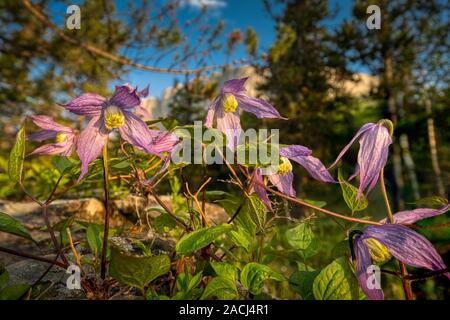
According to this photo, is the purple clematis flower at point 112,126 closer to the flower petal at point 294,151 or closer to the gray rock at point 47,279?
the flower petal at point 294,151

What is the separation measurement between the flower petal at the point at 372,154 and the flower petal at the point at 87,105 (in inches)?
18.9

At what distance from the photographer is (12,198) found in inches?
112

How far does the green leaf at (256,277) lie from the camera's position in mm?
645

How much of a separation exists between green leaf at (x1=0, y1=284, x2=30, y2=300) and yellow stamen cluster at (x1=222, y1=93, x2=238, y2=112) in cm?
50

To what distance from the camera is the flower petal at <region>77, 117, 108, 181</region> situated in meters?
0.65

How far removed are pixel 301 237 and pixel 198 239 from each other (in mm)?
363

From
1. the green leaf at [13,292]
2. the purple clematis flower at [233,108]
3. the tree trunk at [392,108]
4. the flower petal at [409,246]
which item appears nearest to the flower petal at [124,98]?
the purple clematis flower at [233,108]

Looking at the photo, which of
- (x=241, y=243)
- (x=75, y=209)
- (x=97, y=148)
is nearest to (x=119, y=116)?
(x=97, y=148)

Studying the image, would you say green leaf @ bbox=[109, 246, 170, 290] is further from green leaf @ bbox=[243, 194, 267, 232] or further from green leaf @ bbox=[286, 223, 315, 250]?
green leaf @ bbox=[286, 223, 315, 250]

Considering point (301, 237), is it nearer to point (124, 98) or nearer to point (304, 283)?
point (304, 283)

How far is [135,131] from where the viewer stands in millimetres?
683

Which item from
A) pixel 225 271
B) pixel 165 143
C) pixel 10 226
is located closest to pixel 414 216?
pixel 225 271
